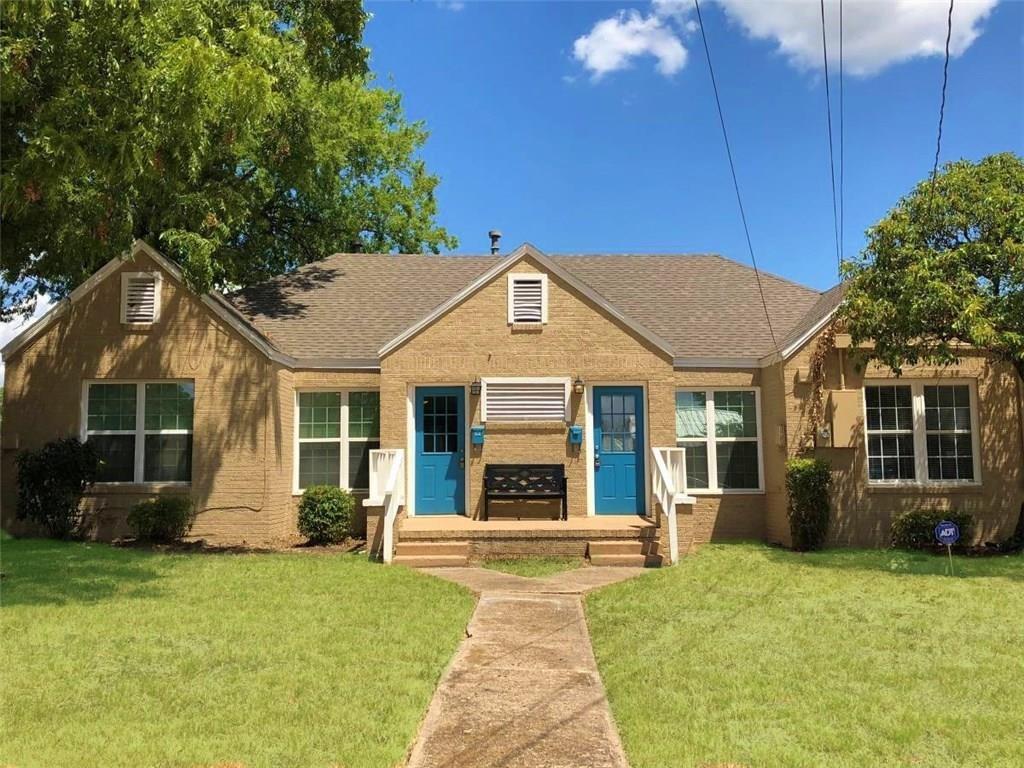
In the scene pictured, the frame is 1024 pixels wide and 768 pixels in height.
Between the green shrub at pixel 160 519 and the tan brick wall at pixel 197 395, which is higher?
the tan brick wall at pixel 197 395

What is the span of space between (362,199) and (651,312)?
1367cm

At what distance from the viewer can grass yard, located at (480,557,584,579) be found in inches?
410

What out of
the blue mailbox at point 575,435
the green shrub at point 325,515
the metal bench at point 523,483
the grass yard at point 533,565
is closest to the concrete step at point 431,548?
the grass yard at point 533,565

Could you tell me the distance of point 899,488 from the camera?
12.9 meters

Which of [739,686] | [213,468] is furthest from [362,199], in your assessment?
[739,686]

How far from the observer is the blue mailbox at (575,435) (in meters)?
12.8

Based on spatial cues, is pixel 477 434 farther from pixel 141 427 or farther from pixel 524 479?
pixel 141 427

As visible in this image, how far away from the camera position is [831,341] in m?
12.9

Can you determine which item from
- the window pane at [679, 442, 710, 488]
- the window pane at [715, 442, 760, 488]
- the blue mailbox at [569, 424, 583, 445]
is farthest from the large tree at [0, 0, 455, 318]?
the window pane at [715, 442, 760, 488]

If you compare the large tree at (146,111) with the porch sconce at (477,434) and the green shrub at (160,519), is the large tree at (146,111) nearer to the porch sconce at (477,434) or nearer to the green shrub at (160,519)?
the green shrub at (160,519)

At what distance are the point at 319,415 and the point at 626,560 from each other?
6.34 metres

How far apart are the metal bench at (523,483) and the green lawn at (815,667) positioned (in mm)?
3045

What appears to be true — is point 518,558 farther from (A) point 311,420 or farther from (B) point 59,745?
(B) point 59,745

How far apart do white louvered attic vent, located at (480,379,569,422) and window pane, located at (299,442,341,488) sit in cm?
306
